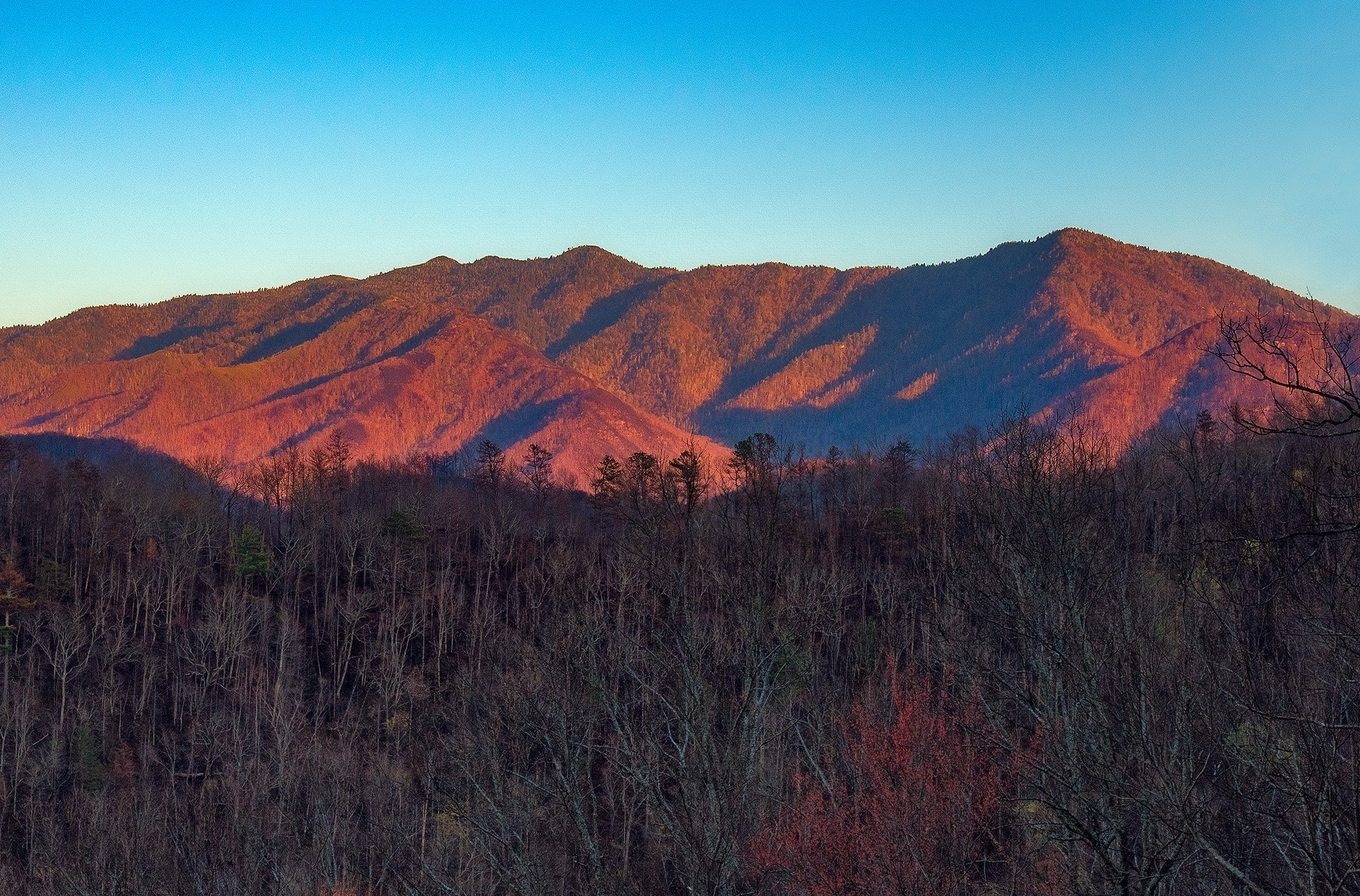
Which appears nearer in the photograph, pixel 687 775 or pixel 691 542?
pixel 687 775

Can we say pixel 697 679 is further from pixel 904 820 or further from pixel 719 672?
pixel 719 672

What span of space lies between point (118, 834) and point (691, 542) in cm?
2810

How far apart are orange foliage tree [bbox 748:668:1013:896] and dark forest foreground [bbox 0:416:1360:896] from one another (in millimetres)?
141

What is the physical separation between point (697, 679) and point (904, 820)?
13.7 ft

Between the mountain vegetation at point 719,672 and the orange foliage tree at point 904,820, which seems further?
the orange foliage tree at point 904,820

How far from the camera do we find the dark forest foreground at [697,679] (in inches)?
524

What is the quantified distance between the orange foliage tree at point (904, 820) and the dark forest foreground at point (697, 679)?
14 cm

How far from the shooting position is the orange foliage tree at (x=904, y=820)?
16141 millimetres

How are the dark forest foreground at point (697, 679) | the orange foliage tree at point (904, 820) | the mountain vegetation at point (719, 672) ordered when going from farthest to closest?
the orange foliage tree at point (904, 820) < the dark forest foreground at point (697, 679) < the mountain vegetation at point (719, 672)

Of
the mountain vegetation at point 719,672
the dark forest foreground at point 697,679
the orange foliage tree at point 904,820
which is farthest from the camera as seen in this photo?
the orange foliage tree at point 904,820

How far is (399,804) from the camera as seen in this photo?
41125 mm

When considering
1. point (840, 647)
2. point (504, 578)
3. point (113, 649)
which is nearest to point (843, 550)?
point (840, 647)

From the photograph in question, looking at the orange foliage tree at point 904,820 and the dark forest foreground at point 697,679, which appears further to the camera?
the orange foliage tree at point 904,820

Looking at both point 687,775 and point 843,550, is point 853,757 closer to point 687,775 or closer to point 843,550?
point 687,775
